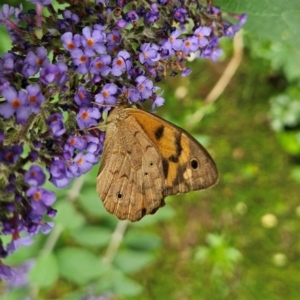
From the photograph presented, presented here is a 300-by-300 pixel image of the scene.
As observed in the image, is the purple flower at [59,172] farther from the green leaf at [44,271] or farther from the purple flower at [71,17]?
the green leaf at [44,271]

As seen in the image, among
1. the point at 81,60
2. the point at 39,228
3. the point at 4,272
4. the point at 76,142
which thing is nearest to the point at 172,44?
the point at 81,60

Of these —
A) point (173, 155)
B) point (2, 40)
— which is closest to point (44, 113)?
point (173, 155)

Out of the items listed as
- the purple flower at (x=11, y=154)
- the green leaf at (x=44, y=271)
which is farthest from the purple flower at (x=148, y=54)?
the green leaf at (x=44, y=271)

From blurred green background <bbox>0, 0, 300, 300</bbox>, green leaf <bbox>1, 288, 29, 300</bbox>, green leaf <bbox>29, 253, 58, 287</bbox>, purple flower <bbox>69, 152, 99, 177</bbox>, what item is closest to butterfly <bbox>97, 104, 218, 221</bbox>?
purple flower <bbox>69, 152, 99, 177</bbox>

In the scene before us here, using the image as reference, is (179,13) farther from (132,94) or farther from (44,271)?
(44,271)

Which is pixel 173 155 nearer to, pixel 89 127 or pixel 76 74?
pixel 89 127

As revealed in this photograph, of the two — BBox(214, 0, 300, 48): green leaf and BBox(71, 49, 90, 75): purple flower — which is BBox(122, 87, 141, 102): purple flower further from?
BBox(214, 0, 300, 48): green leaf

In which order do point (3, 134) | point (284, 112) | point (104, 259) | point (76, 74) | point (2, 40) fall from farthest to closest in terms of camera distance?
point (284, 112) → point (104, 259) → point (2, 40) → point (76, 74) → point (3, 134)
